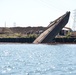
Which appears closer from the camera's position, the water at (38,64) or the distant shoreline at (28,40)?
the water at (38,64)

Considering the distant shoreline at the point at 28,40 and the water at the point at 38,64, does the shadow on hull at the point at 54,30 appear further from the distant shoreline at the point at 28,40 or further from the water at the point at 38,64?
the water at the point at 38,64

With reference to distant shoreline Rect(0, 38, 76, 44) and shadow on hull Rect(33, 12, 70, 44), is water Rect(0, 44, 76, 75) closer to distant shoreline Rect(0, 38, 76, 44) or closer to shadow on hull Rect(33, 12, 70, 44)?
shadow on hull Rect(33, 12, 70, 44)

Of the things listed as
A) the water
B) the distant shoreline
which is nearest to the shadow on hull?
the distant shoreline

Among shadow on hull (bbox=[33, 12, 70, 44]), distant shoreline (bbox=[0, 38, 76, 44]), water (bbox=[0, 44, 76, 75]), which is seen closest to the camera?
water (bbox=[0, 44, 76, 75])

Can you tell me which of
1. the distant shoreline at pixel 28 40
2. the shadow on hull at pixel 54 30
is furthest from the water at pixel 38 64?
the distant shoreline at pixel 28 40

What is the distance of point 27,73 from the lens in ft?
104

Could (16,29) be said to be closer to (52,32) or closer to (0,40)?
(0,40)


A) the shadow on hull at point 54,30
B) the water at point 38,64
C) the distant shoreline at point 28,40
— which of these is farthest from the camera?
the distant shoreline at point 28,40

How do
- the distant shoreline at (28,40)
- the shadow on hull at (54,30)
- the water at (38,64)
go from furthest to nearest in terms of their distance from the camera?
1. the distant shoreline at (28,40)
2. the shadow on hull at (54,30)
3. the water at (38,64)

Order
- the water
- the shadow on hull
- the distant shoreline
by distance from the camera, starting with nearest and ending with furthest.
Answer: the water < the shadow on hull < the distant shoreline

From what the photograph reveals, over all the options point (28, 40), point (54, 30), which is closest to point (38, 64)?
point (54, 30)

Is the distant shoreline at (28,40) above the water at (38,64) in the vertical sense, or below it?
below

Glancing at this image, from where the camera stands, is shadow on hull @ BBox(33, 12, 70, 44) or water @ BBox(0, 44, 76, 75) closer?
water @ BBox(0, 44, 76, 75)

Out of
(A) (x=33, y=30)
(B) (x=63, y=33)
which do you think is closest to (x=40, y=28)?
(A) (x=33, y=30)
